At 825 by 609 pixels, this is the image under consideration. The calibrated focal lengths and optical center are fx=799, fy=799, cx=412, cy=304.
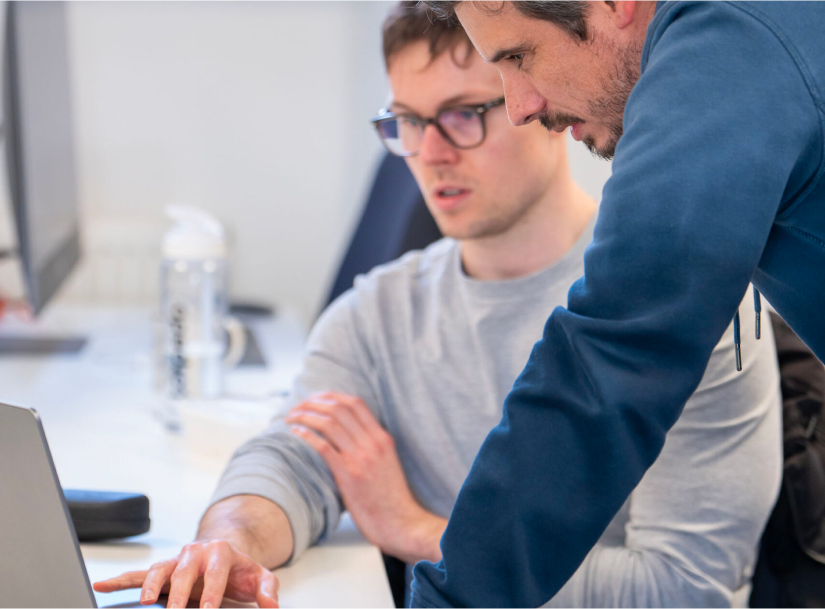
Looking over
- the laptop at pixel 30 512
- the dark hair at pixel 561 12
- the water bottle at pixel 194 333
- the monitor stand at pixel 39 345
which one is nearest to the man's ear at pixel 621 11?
the dark hair at pixel 561 12

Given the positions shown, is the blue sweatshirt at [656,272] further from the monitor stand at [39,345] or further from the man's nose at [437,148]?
the monitor stand at [39,345]

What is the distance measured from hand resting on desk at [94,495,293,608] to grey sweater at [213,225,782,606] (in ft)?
0.12

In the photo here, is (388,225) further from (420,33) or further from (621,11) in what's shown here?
(621,11)

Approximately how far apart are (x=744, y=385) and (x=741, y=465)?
81 mm

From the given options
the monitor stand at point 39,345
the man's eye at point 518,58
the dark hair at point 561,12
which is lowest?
the monitor stand at point 39,345

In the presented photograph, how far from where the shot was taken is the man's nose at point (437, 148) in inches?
40.5

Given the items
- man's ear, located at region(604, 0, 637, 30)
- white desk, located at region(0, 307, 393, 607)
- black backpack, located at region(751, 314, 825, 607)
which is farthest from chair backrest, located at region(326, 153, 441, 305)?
Result: man's ear, located at region(604, 0, 637, 30)

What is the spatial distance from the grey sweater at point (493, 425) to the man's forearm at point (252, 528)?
14mm

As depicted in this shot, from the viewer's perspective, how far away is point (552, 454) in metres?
0.41

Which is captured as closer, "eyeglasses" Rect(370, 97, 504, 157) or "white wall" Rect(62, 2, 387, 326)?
"eyeglasses" Rect(370, 97, 504, 157)

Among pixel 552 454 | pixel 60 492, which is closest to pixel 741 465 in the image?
pixel 552 454

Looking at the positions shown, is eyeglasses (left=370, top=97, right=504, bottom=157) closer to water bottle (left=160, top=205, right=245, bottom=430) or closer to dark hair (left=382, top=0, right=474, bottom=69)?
dark hair (left=382, top=0, right=474, bottom=69)

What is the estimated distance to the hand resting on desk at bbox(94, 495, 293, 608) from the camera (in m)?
0.64

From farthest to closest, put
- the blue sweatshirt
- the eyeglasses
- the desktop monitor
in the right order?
the desktop monitor < the eyeglasses < the blue sweatshirt
